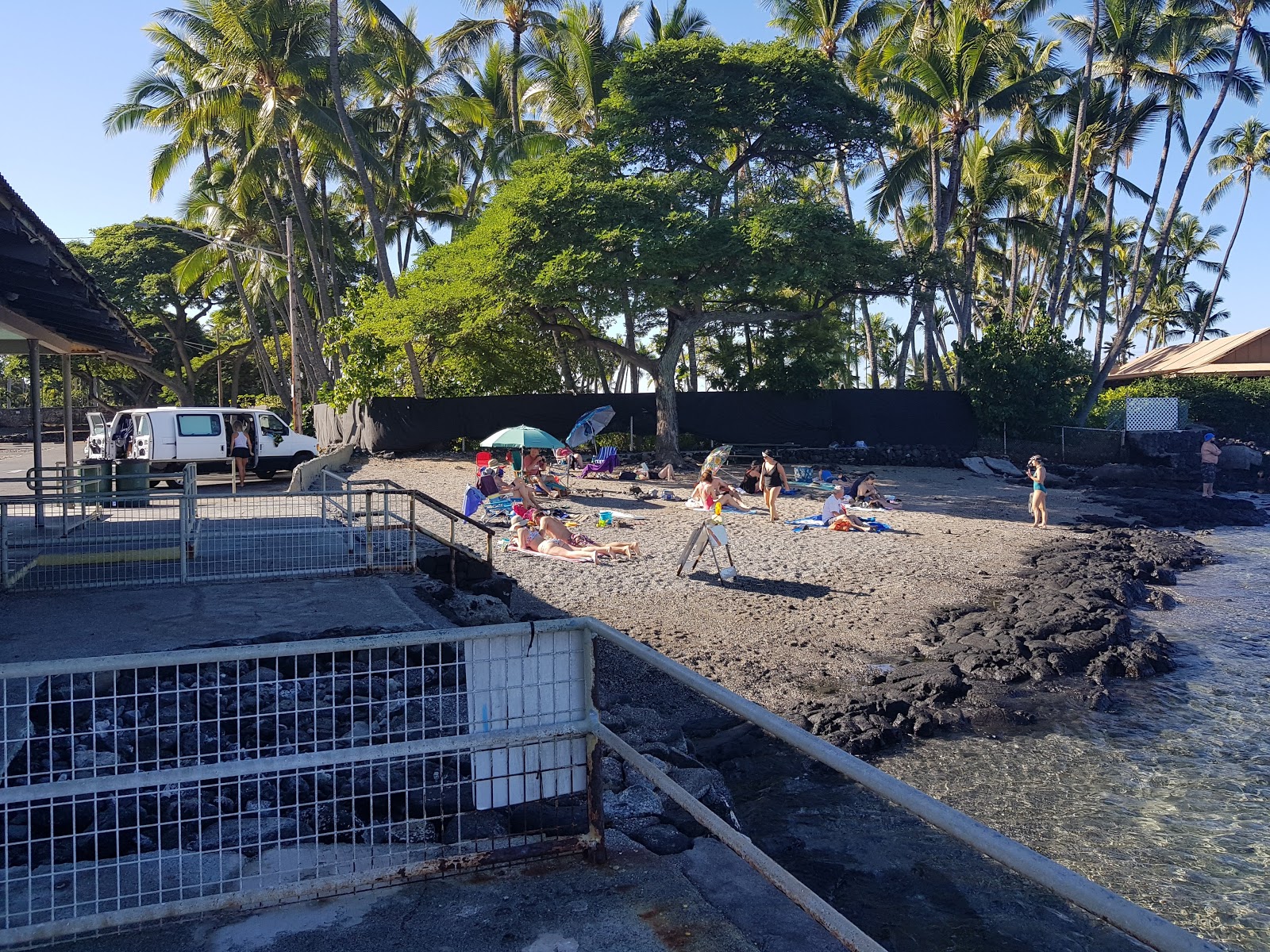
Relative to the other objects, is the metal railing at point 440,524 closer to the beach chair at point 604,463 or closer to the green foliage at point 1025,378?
the beach chair at point 604,463

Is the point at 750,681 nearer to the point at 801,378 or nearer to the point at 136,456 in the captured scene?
the point at 136,456

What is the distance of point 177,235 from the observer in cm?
5012

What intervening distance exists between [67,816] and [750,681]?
226 inches

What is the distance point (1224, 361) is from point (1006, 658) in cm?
3475

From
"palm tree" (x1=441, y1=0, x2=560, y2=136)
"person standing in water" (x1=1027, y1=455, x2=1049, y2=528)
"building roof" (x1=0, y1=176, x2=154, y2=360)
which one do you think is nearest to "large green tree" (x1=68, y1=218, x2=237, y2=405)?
"palm tree" (x1=441, y1=0, x2=560, y2=136)

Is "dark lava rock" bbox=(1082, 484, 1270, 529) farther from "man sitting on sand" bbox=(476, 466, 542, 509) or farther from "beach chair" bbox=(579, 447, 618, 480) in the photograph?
"man sitting on sand" bbox=(476, 466, 542, 509)

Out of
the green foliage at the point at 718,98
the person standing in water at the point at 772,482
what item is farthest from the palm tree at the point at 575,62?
the person standing in water at the point at 772,482

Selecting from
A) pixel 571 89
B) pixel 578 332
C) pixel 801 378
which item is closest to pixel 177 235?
pixel 571 89

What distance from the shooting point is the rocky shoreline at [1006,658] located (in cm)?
815

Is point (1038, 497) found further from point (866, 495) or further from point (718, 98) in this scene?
point (718, 98)

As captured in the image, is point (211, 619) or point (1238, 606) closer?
point (211, 619)

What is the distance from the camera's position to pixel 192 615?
27.7 feet

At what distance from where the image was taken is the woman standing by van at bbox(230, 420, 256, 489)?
22.0 m

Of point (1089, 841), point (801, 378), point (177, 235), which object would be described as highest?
point (177, 235)
